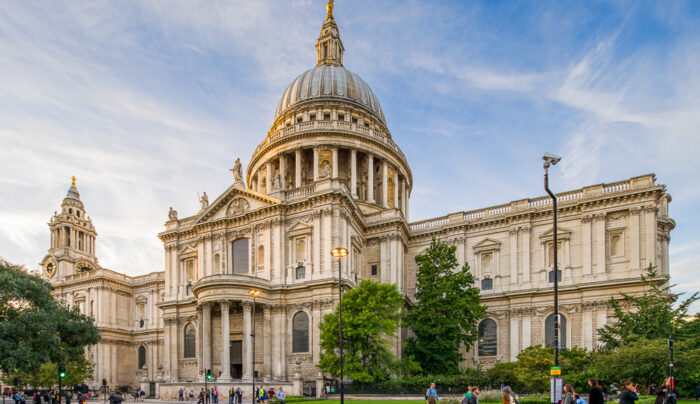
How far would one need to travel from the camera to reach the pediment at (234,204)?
4559 cm

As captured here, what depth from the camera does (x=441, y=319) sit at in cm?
3903

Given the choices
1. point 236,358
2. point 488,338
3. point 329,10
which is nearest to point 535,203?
point 488,338

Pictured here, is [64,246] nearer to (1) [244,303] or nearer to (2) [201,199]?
(2) [201,199]

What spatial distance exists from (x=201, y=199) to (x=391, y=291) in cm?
2454

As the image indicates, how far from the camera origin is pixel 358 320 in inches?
1307

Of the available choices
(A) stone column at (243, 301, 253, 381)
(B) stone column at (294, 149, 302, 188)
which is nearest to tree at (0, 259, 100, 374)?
(A) stone column at (243, 301, 253, 381)

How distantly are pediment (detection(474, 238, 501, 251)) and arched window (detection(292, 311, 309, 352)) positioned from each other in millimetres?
18245

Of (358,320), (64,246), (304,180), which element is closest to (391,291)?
(358,320)

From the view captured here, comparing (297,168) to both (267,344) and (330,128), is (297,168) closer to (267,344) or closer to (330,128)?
(330,128)

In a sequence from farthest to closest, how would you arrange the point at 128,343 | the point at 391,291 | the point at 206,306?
the point at 128,343, the point at 206,306, the point at 391,291

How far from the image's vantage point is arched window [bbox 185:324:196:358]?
47.1 meters

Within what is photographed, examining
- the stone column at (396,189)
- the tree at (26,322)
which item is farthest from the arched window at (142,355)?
the stone column at (396,189)

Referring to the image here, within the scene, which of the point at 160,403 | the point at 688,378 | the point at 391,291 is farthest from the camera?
the point at 160,403

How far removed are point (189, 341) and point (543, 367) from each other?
32172mm
